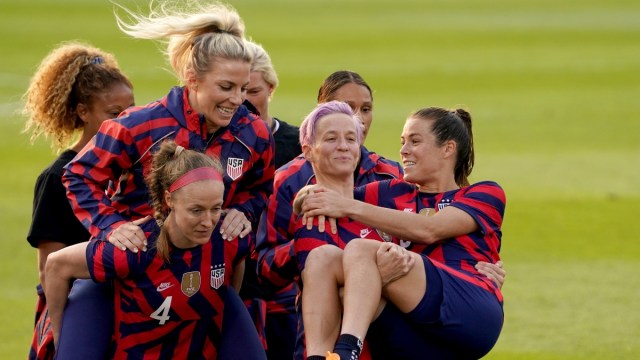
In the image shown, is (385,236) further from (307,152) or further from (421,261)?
(307,152)

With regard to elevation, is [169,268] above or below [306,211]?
below

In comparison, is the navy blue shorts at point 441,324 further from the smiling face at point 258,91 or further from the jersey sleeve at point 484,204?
the smiling face at point 258,91

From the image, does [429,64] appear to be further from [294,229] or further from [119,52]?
[294,229]

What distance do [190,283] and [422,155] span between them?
1.32m

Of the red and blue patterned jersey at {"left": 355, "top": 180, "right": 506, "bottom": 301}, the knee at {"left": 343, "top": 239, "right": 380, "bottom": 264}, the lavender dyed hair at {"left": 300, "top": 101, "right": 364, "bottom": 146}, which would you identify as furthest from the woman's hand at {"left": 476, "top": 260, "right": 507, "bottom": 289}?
the lavender dyed hair at {"left": 300, "top": 101, "right": 364, "bottom": 146}

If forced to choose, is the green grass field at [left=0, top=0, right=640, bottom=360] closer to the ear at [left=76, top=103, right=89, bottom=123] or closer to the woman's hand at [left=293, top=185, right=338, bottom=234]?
the ear at [left=76, top=103, right=89, bottom=123]

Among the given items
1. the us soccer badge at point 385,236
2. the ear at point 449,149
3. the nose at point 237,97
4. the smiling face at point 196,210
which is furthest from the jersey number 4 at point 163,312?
the ear at point 449,149

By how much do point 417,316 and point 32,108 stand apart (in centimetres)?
251

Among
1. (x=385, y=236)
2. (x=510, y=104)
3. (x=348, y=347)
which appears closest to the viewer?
(x=348, y=347)

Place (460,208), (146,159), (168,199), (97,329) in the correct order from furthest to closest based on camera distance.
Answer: (460,208) < (146,159) < (97,329) < (168,199)

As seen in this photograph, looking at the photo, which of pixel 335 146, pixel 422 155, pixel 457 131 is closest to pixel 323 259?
pixel 335 146

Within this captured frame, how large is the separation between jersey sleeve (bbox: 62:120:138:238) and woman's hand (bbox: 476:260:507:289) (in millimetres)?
1697

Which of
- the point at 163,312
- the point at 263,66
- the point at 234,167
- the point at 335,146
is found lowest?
the point at 163,312

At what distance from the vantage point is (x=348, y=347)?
516cm
